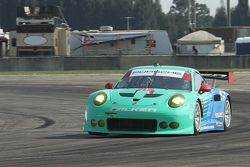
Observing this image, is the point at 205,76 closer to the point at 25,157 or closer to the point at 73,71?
the point at 25,157

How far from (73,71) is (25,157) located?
33.2 m

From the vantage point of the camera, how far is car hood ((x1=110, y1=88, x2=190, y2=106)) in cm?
1175

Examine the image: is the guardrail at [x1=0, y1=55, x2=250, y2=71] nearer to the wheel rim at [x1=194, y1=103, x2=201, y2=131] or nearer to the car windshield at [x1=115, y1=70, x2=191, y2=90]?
the car windshield at [x1=115, y1=70, x2=191, y2=90]

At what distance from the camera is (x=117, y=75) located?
123 ft

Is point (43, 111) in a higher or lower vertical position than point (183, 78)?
lower

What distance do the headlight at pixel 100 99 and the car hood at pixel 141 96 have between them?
0.11 metres

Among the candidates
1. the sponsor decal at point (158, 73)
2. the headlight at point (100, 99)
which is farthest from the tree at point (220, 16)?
the headlight at point (100, 99)

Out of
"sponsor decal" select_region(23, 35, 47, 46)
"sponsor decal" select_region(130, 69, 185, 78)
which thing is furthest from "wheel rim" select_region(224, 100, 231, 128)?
"sponsor decal" select_region(23, 35, 47, 46)

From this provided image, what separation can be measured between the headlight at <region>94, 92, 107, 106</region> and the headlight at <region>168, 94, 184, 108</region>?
978 mm

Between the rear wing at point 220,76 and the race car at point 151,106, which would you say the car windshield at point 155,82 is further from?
the rear wing at point 220,76

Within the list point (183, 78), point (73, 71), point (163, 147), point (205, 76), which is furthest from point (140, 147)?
point (73, 71)

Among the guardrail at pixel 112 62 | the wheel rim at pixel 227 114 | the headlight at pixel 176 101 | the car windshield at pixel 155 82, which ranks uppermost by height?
the car windshield at pixel 155 82

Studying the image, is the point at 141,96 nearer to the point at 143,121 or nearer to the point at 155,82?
the point at 143,121

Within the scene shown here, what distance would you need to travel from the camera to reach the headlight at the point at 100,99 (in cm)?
1192
